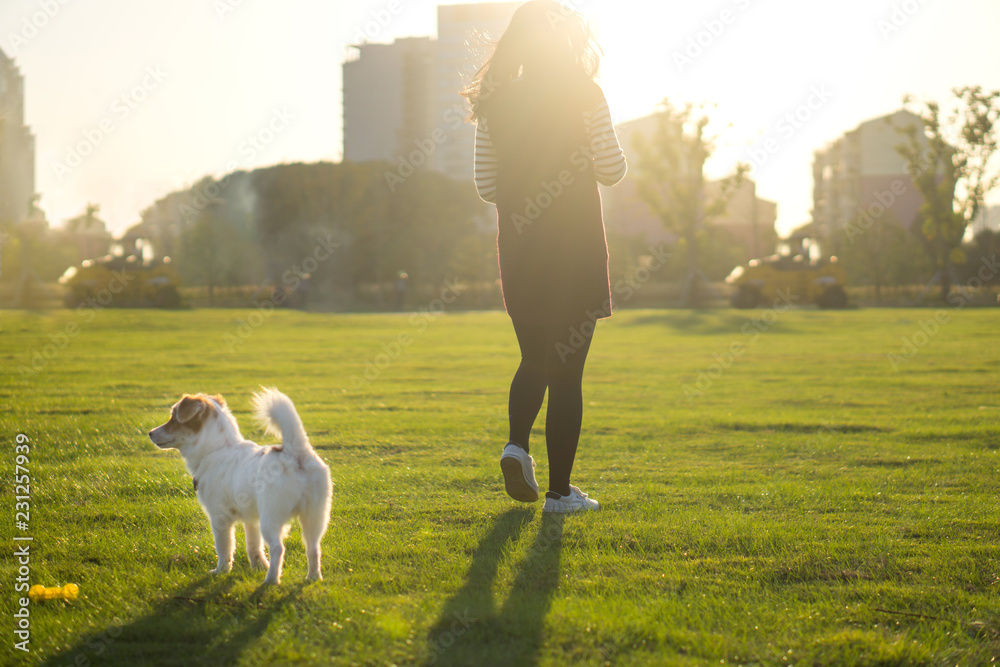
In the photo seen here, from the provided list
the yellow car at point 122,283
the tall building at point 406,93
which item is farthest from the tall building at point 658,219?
the yellow car at point 122,283

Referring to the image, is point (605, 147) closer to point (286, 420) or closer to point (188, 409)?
point (286, 420)

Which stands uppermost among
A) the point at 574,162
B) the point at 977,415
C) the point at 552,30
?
the point at 552,30

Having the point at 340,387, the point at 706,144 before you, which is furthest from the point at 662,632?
the point at 706,144

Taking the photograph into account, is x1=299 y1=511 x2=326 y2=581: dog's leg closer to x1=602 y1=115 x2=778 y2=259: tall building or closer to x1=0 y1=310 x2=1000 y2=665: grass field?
x1=0 y1=310 x2=1000 y2=665: grass field

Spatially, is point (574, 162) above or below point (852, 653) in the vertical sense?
above

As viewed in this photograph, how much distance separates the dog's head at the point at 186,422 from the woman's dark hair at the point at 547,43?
1.93 m

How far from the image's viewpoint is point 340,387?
8.95 meters

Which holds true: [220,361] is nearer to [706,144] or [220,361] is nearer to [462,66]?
[462,66]

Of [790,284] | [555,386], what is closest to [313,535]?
[555,386]

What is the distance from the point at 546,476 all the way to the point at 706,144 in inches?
1341

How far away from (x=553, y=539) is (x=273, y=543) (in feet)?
3.77

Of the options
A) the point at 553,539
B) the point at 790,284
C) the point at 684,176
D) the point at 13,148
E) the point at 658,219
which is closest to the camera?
the point at 553,539

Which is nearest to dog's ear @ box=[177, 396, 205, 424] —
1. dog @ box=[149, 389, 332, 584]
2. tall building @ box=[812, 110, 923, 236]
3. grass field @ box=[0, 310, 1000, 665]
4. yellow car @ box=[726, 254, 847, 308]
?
dog @ box=[149, 389, 332, 584]

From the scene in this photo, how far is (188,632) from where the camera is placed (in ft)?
7.81
